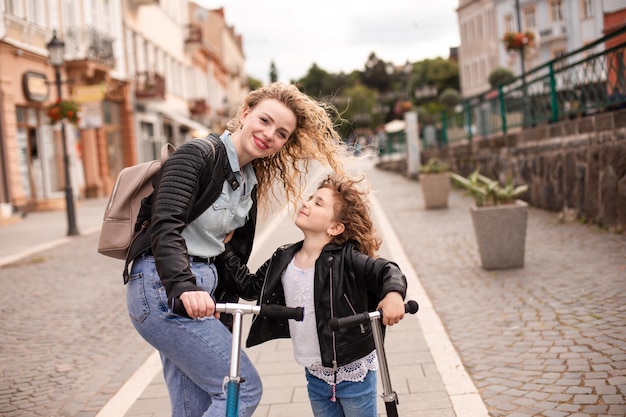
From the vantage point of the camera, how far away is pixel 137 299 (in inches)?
113

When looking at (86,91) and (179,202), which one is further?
(86,91)

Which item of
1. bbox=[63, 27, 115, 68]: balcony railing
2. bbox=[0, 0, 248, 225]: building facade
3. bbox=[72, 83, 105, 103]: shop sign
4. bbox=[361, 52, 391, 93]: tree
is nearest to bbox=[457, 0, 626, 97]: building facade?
bbox=[0, 0, 248, 225]: building facade

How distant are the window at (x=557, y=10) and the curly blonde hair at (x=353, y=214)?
177 feet

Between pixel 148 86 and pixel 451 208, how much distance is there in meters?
21.1

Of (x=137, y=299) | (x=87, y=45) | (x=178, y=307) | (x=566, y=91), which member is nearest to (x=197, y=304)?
(x=178, y=307)

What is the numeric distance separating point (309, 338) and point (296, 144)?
87cm

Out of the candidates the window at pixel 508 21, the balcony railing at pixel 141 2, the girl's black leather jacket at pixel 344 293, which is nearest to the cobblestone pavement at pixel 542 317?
the girl's black leather jacket at pixel 344 293

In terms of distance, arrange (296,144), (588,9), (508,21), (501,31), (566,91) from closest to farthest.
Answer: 1. (296,144)
2. (566,91)
3. (588,9)
4. (508,21)
5. (501,31)

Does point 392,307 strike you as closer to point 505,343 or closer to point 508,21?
point 505,343

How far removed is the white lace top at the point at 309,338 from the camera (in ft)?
9.94

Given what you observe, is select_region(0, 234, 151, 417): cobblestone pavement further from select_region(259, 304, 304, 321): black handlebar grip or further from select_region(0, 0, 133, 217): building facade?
select_region(0, 0, 133, 217): building facade

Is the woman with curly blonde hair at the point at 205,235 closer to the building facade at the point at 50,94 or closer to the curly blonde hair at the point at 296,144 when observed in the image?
the curly blonde hair at the point at 296,144

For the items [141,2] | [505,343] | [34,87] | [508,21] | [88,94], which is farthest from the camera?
[508,21]

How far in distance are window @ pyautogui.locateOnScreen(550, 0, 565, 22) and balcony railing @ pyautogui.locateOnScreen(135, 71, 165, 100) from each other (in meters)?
31.2
